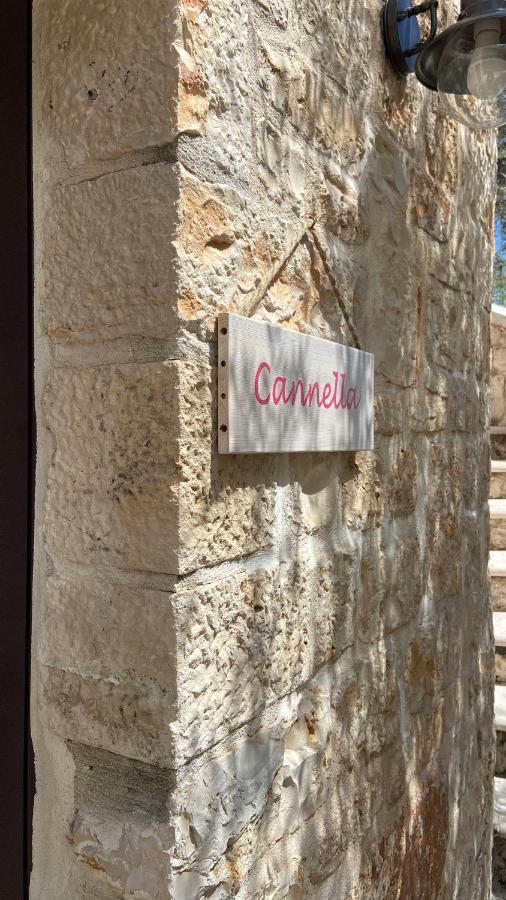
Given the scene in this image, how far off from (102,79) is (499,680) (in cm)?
348

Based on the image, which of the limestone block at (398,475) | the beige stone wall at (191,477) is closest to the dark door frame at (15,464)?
the beige stone wall at (191,477)

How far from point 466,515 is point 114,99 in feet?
5.46

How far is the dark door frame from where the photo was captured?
3.24ft

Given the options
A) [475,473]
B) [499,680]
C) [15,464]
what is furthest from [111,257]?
[499,680]

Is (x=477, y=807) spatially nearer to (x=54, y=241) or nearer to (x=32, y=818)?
(x=32, y=818)

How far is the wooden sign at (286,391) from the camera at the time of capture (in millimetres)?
906

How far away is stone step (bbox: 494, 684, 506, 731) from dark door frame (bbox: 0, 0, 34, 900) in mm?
2600

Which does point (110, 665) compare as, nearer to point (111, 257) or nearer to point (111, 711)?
point (111, 711)

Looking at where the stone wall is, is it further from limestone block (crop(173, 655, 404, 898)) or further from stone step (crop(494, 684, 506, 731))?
limestone block (crop(173, 655, 404, 898))

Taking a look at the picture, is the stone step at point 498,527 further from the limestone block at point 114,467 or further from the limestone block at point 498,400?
the limestone block at point 114,467

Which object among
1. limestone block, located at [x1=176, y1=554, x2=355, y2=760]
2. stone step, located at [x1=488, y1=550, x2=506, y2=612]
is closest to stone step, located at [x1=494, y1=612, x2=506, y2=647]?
stone step, located at [x1=488, y1=550, x2=506, y2=612]

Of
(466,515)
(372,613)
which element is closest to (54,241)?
(372,613)

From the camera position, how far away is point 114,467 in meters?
0.89

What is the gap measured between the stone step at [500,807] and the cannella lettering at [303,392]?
8.20 feet
